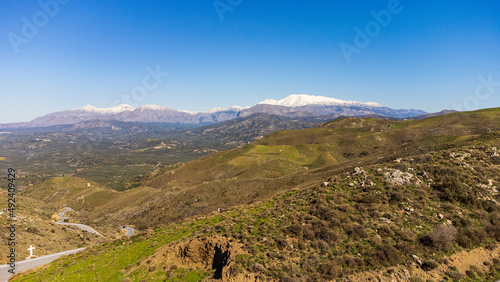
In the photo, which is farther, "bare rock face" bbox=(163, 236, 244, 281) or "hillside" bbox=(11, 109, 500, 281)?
"bare rock face" bbox=(163, 236, 244, 281)

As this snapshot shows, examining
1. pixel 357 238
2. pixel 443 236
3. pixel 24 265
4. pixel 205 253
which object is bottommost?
pixel 24 265

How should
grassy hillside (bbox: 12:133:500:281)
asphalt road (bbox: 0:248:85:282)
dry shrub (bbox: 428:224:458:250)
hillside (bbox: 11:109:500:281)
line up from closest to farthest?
1. grassy hillside (bbox: 12:133:500:281)
2. hillside (bbox: 11:109:500:281)
3. dry shrub (bbox: 428:224:458:250)
4. asphalt road (bbox: 0:248:85:282)

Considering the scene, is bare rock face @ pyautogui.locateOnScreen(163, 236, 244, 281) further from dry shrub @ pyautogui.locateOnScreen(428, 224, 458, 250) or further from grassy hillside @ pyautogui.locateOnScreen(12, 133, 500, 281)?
dry shrub @ pyautogui.locateOnScreen(428, 224, 458, 250)

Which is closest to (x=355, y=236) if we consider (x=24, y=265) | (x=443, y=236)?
(x=443, y=236)

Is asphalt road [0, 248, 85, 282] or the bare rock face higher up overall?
the bare rock face

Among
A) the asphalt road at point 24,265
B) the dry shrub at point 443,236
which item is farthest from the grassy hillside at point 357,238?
the asphalt road at point 24,265

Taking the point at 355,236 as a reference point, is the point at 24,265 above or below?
below

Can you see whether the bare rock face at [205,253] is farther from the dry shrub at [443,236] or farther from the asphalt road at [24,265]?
the asphalt road at [24,265]

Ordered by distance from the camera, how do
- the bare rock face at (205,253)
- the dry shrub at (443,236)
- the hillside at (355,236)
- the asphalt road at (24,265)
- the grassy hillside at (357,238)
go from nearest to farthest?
the grassy hillside at (357,238)
the hillside at (355,236)
the dry shrub at (443,236)
the bare rock face at (205,253)
the asphalt road at (24,265)

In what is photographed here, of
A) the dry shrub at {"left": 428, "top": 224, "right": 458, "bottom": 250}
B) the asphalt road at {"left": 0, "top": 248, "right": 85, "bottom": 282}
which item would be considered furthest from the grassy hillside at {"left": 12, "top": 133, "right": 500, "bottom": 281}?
the asphalt road at {"left": 0, "top": 248, "right": 85, "bottom": 282}

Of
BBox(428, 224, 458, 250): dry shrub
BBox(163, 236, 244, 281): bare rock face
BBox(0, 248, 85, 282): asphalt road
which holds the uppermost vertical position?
BBox(428, 224, 458, 250): dry shrub

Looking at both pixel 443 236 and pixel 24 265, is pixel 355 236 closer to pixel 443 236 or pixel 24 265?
pixel 443 236

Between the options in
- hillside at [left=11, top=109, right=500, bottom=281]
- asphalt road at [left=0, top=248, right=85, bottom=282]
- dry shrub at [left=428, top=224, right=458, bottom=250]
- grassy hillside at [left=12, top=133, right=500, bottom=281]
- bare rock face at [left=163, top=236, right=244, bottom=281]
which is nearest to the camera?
grassy hillside at [left=12, top=133, right=500, bottom=281]

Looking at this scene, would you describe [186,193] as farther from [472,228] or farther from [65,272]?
[472,228]
